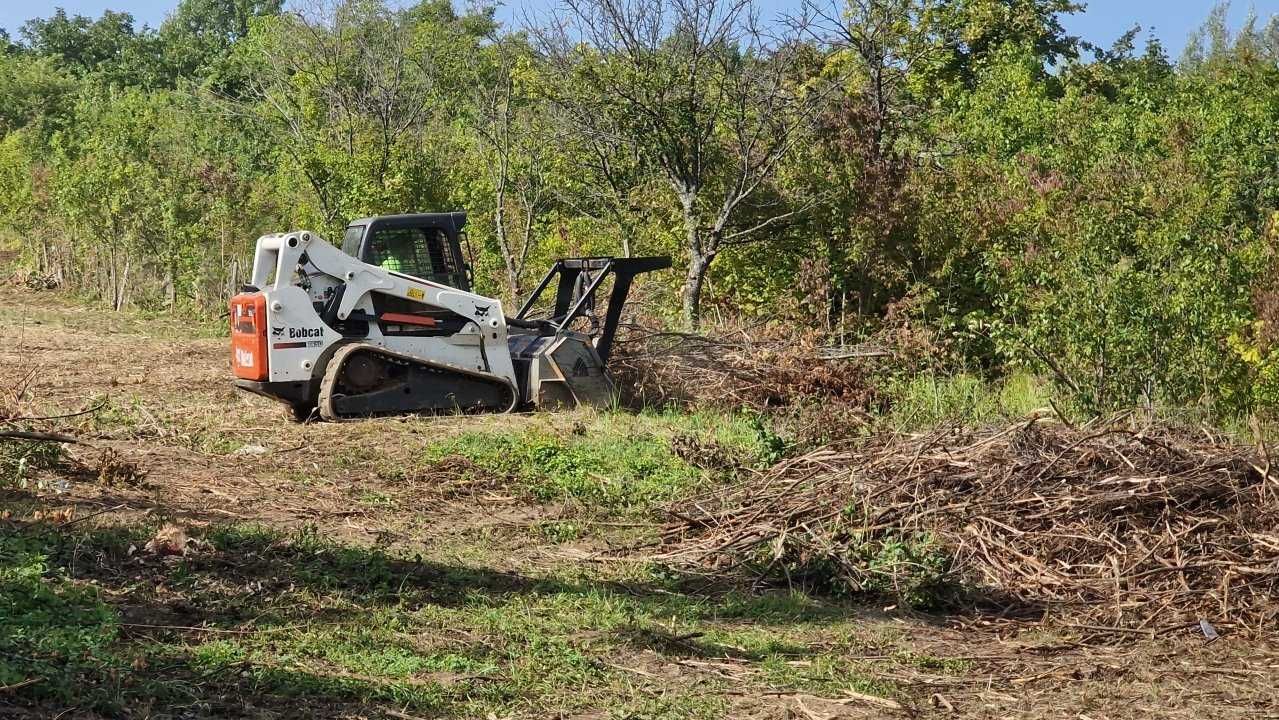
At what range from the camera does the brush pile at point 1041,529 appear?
710 centimetres

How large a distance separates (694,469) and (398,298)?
3.94 metres

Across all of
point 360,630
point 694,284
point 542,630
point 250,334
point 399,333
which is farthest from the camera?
point 694,284

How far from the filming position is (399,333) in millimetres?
12891

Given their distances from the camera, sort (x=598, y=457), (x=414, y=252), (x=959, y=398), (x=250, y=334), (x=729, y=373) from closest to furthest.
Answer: (x=598, y=457), (x=250, y=334), (x=414, y=252), (x=959, y=398), (x=729, y=373)

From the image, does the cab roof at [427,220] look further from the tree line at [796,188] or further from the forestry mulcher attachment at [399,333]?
the tree line at [796,188]

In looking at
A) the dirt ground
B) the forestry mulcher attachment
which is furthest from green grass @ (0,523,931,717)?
the forestry mulcher attachment

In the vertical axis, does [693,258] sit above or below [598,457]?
above

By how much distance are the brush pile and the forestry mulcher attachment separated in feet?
16.1

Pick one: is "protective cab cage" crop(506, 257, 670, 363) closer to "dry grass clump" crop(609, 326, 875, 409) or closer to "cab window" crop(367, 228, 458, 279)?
"dry grass clump" crop(609, 326, 875, 409)

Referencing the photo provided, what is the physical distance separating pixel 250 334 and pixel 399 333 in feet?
4.54

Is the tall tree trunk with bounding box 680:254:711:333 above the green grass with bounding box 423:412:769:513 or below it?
above

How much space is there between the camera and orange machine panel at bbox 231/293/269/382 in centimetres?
1211

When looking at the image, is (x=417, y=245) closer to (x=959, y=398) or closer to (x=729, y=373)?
(x=729, y=373)

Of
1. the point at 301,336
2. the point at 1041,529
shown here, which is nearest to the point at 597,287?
the point at 301,336
